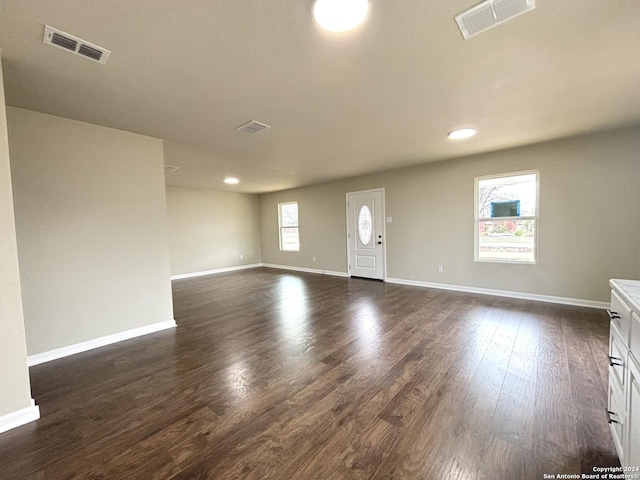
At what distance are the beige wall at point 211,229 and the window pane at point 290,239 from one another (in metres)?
1.14

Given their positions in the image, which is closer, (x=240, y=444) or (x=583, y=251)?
(x=240, y=444)

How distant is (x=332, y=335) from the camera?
312cm

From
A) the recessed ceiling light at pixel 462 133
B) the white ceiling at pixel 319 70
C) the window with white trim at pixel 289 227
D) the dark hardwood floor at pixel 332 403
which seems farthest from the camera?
the window with white trim at pixel 289 227

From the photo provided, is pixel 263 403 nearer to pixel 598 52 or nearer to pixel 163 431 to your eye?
pixel 163 431

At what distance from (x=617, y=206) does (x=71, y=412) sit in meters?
6.37

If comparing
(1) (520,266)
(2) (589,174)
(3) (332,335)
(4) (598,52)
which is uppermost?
(4) (598,52)

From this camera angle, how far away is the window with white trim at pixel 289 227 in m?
8.05

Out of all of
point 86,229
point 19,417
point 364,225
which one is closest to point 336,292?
point 364,225

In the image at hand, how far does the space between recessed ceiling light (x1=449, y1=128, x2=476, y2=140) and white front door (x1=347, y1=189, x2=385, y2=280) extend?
2.37 metres

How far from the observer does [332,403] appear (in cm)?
191

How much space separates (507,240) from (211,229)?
286 inches

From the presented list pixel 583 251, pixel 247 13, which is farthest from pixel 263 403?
pixel 583 251

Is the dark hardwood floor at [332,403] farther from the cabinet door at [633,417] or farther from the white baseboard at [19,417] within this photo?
the cabinet door at [633,417]

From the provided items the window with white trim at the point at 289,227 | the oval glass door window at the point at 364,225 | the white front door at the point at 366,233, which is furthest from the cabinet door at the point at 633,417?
the window with white trim at the point at 289,227
